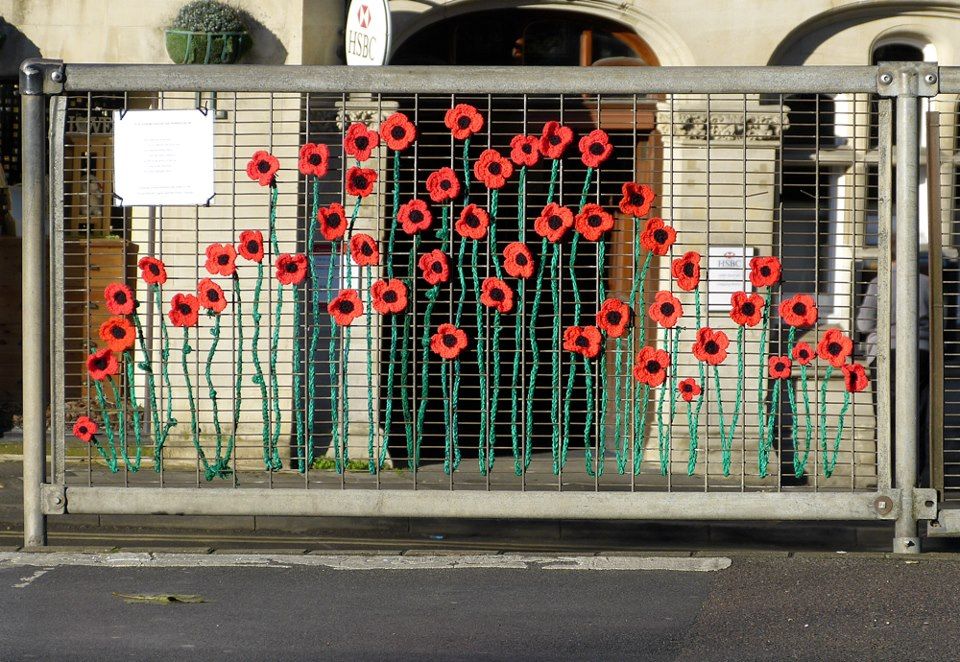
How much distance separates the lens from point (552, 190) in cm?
615

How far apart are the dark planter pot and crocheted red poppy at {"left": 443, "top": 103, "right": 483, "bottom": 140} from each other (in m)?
4.73

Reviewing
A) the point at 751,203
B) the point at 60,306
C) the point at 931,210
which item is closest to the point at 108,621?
the point at 60,306

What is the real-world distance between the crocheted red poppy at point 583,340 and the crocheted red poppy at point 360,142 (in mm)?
1108

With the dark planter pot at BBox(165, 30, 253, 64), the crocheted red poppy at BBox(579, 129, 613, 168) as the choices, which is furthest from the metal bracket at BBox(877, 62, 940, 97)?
the dark planter pot at BBox(165, 30, 253, 64)

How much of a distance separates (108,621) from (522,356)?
1.97 meters

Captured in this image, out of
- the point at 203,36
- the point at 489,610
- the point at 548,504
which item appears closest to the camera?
the point at 489,610

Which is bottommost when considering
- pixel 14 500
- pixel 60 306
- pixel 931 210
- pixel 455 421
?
pixel 14 500

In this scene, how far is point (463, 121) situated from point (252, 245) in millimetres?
1016

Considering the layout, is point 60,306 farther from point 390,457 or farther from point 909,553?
point 909,553

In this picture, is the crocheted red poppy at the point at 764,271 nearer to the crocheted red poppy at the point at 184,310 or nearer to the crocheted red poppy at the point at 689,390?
the crocheted red poppy at the point at 689,390

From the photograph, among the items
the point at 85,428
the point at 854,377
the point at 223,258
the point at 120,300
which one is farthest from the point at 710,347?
the point at 85,428

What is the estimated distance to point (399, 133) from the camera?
614cm

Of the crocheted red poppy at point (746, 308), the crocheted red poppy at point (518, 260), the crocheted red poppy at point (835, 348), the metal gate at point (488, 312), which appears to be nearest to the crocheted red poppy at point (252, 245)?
the metal gate at point (488, 312)

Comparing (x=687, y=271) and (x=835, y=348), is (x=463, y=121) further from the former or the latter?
(x=835, y=348)
